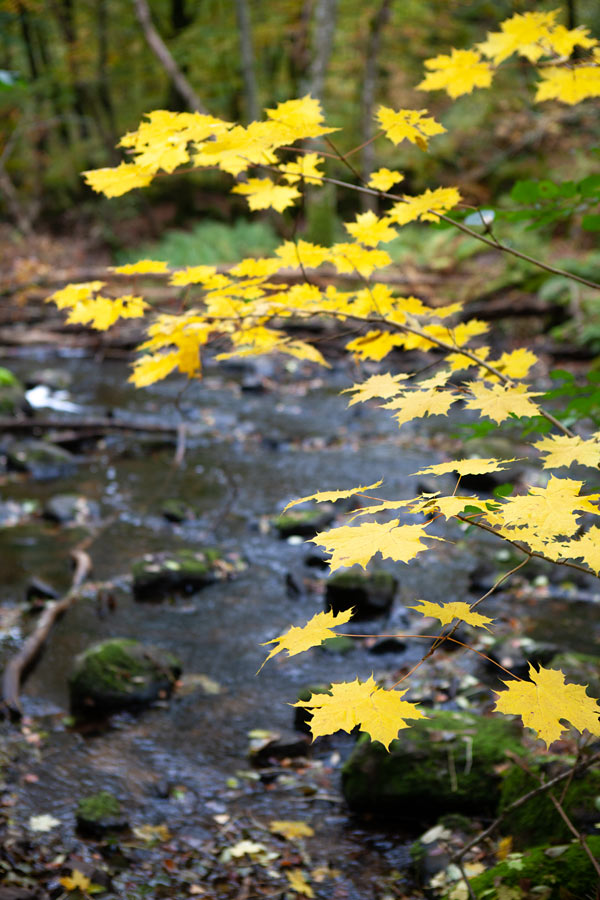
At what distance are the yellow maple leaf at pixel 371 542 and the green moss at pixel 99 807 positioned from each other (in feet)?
7.04

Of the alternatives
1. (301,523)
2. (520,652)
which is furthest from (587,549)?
(301,523)

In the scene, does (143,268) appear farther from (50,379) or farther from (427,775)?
(50,379)

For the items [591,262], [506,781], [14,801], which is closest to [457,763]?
[506,781]

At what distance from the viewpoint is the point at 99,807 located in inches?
114

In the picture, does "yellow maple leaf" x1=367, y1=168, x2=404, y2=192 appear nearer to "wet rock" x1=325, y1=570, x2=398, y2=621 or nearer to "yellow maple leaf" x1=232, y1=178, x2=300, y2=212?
"yellow maple leaf" x1=232, y1=178, x2=300, y2=212

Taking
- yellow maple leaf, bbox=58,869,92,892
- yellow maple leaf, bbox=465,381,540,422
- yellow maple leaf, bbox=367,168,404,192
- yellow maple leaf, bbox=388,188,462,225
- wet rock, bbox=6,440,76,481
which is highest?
yellow maple leaf, bbox=367,168,404,192

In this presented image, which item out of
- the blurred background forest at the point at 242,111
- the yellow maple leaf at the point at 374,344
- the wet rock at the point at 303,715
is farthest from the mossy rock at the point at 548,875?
the blurred background forest at the point at 242,111

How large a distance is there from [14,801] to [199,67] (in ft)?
74.7

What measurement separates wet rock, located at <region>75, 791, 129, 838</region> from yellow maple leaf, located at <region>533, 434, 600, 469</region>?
2393 mm

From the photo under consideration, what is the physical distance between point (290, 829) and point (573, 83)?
3.00m

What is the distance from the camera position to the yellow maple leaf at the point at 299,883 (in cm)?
258

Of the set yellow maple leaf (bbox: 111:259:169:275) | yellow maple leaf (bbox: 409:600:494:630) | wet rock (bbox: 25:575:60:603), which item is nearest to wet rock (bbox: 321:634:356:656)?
wet rock (bbox: 25:575:60:603)

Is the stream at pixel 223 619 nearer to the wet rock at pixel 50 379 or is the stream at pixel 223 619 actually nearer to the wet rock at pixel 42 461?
the wet rock at pixel 42 461

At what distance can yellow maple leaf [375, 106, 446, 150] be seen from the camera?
195 centimetres
